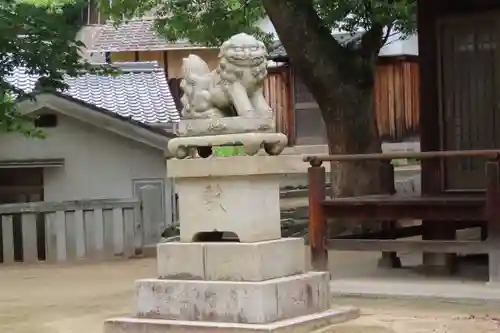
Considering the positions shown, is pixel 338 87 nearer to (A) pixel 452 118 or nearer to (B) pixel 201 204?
(A) pixel 452 118

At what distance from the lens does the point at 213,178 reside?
913 centimetres

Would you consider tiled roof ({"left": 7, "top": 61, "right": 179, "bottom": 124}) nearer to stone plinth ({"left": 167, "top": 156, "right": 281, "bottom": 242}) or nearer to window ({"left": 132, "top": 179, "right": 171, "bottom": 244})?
window ({"left": 132, "top": 179, "right": 171, "bottom": 244})

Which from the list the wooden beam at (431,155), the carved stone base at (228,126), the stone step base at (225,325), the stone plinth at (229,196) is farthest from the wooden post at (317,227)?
the carved stone base at (228,126)

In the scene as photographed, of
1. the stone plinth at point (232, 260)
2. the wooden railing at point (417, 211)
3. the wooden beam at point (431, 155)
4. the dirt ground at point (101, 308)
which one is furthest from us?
the wooden railing at point (417, 211)

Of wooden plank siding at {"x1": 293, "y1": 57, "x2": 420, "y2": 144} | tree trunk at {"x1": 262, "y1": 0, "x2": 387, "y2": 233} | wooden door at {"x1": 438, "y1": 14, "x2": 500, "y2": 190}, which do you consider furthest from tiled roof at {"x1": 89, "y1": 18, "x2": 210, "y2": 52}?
wooden door at {"x1": 438, "y1": 14, "x2": 500, "y2": 190}

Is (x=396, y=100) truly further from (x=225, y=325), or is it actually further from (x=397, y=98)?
(x=225, y=325)

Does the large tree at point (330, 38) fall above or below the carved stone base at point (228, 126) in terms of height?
above

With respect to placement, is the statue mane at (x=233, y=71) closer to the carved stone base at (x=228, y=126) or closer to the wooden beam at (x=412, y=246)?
the carved stone base at (x=228, y=126)

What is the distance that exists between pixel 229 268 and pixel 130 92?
13219 millimetres

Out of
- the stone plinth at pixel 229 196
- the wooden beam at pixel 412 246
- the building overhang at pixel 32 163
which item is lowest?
the wooden beam at pixel 412 246

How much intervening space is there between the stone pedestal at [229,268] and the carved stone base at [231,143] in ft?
0.30

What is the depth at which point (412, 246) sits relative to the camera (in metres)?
11.8

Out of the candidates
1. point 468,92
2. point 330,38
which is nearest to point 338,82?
point 330,38

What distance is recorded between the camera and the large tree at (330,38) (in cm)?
1576
